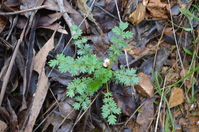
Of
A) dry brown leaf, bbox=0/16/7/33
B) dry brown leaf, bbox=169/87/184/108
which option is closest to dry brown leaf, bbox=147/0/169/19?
dry brown leaf, bbox=169/87/184/108

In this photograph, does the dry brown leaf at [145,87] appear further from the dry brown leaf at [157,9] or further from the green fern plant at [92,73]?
the dry brown leaf at [157,9]

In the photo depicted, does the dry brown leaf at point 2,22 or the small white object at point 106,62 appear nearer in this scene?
the small white object at point 106,62

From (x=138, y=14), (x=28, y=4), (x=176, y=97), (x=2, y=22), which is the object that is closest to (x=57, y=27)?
(x=28, y=4)

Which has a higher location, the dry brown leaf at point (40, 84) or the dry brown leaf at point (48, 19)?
the dry brown leaf at point (48, 19)

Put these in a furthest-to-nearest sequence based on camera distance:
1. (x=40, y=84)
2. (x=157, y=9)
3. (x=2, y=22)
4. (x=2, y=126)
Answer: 1. (x=157, y=9)
2. (x=2, y=22)
3. (x=40, y=84)
4. (x=2, y=126)

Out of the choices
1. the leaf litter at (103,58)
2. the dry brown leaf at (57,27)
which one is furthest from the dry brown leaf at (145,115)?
the dry brown leaf at (57,27)

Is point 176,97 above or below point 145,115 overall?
above

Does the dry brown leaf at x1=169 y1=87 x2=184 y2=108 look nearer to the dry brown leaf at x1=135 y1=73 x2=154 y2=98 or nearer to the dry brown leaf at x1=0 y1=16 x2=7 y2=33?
the dry brown leaf at x1=135 y1=73 x2=154 y2=98

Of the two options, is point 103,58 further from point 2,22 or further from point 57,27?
point 2,22
